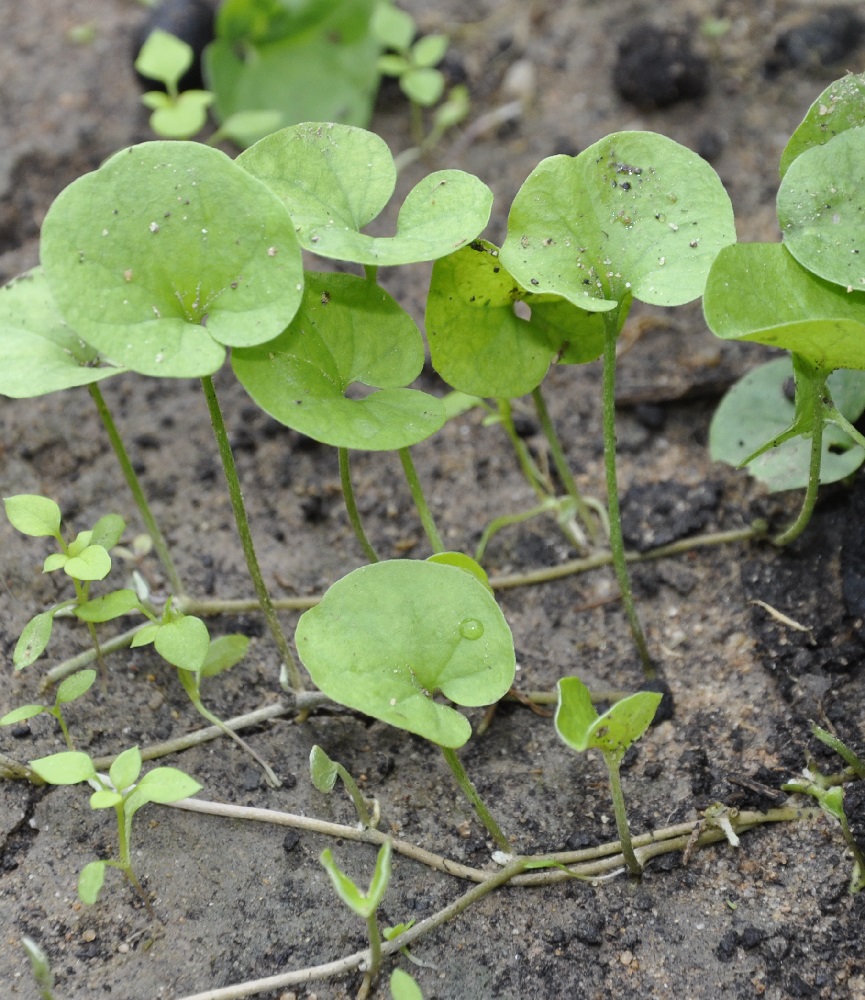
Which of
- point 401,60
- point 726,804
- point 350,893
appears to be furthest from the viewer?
point 401,60

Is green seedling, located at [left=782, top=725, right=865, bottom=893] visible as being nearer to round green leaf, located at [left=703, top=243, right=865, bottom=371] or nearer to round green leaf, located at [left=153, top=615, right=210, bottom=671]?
round green leaf, located at [left=703, top=243, right=865, bottom=371]

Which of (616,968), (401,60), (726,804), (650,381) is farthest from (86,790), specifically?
(401,60)

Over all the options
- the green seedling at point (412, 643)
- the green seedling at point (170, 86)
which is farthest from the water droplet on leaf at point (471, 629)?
the green seedling at point (170, 86)

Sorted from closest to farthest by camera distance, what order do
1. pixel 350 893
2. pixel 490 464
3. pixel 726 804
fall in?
pixel 350 893 → pixel 726 804 → pixel 490 464

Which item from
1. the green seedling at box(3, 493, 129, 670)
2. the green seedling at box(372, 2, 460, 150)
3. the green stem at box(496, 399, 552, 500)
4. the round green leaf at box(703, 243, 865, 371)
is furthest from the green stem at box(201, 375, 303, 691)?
the green seedling at box(372, 2, 460, 150)

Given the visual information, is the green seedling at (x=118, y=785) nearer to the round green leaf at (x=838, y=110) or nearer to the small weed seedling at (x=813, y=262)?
the small weed seedling at (x=813, y=262)

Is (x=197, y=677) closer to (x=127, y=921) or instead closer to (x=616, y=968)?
(x=127, y=921)
